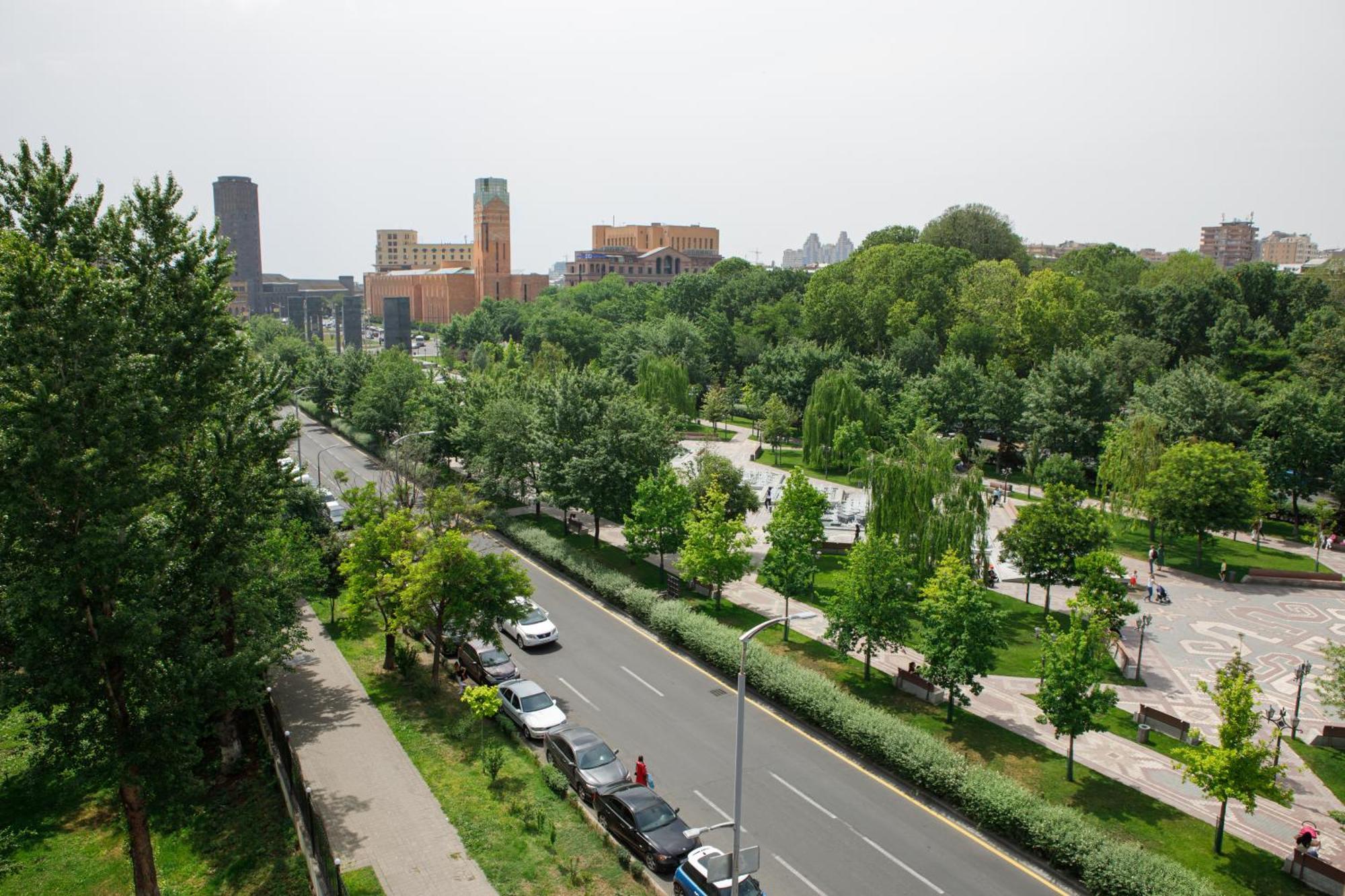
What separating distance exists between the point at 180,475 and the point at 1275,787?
79.4 feet

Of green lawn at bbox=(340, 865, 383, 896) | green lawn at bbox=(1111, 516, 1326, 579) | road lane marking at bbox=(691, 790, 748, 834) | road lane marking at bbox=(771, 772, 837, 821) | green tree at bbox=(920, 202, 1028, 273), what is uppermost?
green tree at bbox=(920, 202, 1028, 273)

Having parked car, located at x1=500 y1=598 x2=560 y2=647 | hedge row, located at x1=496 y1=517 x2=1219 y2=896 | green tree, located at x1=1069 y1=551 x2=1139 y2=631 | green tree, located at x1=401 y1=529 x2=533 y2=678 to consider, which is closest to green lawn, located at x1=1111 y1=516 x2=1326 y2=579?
green tree, located at x1=1069 y1=551 x2=1139 y2=631

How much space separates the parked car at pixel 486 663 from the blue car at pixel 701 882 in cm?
1010

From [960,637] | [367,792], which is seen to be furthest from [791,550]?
[367,792]

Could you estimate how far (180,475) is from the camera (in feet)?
58.9

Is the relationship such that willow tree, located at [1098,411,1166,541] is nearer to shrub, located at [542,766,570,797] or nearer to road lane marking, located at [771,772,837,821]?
road lane marking, located at [771,772,837,821]

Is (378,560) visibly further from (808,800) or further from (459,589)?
(808,800)

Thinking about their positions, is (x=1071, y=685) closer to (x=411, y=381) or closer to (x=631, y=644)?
(x=631, y=644)

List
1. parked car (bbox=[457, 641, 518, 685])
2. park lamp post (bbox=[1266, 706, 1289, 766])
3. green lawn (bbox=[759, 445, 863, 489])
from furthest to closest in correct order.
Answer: green lawn (bbox=[759, 445, 863, 489]) → parked car (bbox=[457, 641, 518, 685]) → park lamp post (bbox=[1266, 706, 1289, 766])

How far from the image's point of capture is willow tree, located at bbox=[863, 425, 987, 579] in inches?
1258

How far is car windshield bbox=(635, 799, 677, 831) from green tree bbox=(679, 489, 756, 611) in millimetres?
11939

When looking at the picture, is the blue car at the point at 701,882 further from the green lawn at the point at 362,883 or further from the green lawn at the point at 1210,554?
the green lawn at the point at 1210,554

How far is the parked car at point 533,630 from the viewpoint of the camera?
29.9 m

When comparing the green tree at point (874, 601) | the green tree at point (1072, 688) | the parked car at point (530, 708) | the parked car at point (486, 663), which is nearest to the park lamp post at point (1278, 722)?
the green tree at point (1072, 688)
